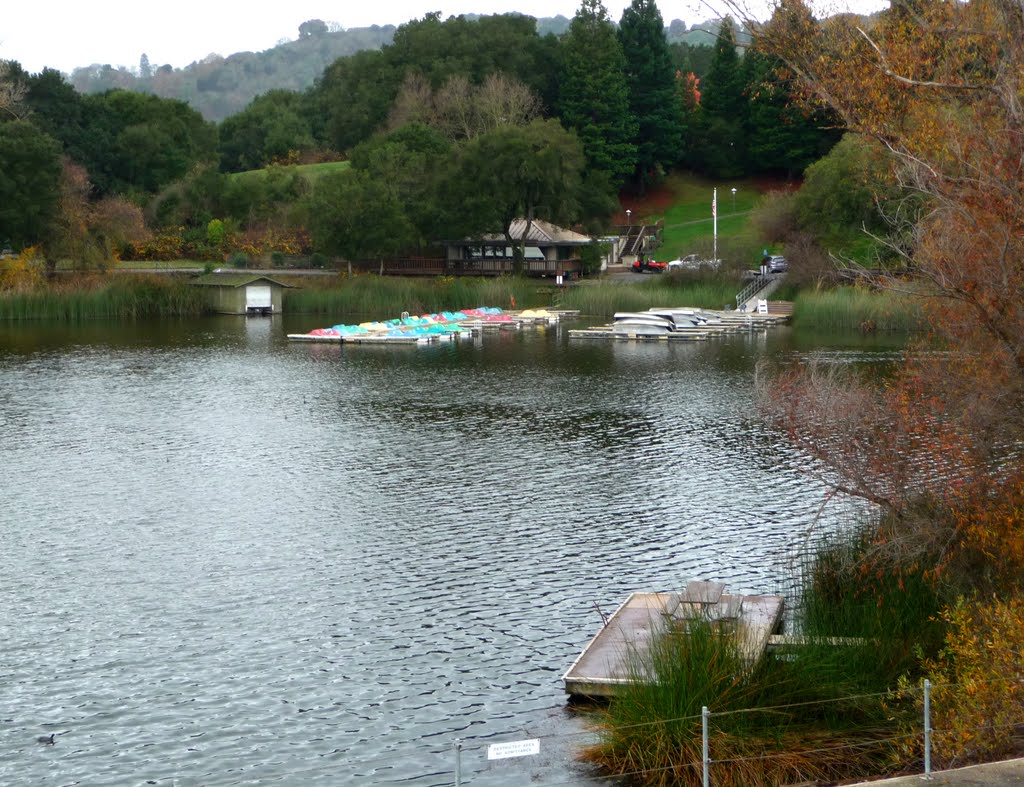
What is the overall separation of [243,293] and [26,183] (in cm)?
1580

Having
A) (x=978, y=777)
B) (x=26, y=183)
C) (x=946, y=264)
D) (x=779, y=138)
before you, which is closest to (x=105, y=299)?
(x=26, y=183)

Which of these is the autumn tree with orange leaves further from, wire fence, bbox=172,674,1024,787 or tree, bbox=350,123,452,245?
tree, bbox=350,123,452,245

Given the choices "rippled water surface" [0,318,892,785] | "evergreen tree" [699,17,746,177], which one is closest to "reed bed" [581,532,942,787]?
"rippled water surface" [0,318,892,785]

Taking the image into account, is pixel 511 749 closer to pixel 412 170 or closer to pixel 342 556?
pixel 342 556

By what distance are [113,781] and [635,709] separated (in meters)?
6.39

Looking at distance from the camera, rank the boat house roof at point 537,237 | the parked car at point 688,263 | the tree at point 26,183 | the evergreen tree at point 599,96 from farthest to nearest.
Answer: the evergreen tree at point 599,96, the boat house roof at point 537,237, the parked car at point 688,263, the tree at point 26,183

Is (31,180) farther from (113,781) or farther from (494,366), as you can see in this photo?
(113,781)

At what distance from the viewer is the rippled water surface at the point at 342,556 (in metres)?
16.3

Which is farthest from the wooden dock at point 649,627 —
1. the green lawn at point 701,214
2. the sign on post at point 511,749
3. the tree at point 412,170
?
the green lawn at point 701,214

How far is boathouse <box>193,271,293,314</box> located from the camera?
83312 mm

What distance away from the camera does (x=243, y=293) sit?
8338 centimetres

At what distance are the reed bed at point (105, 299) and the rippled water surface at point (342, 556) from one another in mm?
30441

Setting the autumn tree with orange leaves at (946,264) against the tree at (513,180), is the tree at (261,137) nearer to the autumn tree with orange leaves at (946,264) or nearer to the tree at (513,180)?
the tree at (513,180)

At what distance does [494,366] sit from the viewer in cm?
5606
